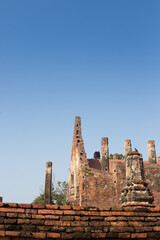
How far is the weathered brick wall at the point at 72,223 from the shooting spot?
477 centimetres

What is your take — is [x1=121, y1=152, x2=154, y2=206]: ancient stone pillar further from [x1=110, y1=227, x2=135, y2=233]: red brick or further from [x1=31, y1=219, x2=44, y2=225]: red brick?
[x1=31, y1=219, x2=44, y2=225]: red brick

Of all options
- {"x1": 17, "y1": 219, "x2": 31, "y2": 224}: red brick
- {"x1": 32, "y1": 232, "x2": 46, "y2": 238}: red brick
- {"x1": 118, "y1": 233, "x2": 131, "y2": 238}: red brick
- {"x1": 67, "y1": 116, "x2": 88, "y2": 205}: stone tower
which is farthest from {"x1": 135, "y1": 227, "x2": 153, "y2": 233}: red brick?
{"x1": 67, "y1": 116, "x2": 88, "y2": 205}: stone tower

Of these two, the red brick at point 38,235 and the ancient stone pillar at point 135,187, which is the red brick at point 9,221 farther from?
→ the ancient stone pillar at point 135,187

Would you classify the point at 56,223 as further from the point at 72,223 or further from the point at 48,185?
the point at 48,185

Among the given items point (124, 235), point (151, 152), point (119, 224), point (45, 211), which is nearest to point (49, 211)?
point (45, 211)

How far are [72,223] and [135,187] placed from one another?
2.63 m

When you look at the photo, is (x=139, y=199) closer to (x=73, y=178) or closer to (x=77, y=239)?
(x=77, y=239)

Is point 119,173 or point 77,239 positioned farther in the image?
point 119,173

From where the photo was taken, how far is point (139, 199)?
6.86 metres

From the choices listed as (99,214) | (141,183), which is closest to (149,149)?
(141,183)

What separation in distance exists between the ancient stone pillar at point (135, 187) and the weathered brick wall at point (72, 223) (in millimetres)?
1463

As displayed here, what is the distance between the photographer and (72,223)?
16.3 ft

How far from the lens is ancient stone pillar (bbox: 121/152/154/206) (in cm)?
686

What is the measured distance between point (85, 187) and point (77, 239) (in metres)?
13.3
